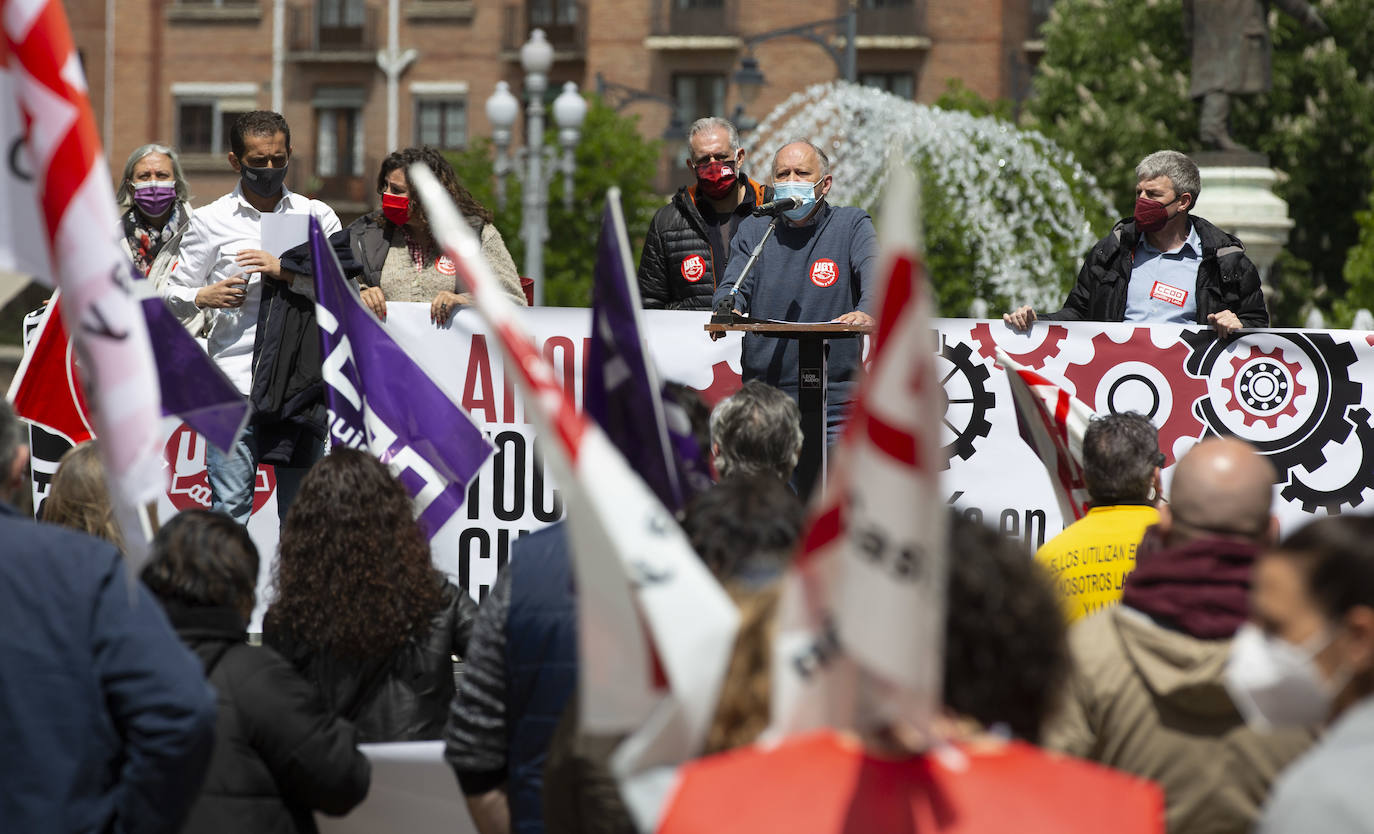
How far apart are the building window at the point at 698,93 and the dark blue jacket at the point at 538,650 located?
43086 millimetres

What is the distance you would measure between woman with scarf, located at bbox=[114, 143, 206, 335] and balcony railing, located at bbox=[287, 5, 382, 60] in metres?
42.8

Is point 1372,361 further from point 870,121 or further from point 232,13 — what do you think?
point 232,13

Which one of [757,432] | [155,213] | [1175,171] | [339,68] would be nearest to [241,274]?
[155,213]

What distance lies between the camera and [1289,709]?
2443 millimetres

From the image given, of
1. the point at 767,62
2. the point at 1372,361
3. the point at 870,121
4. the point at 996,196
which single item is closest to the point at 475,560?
the point at 1372,361

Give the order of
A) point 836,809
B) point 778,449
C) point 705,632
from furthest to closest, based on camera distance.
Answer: point 778,449, point 705,632, point 836,809

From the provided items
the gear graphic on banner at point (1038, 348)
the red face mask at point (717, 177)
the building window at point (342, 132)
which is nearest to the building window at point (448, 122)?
the building window at point (342, 132)

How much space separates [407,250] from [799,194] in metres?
1.53

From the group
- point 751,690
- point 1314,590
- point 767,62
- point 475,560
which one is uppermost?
point 767,62

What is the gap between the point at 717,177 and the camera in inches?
285

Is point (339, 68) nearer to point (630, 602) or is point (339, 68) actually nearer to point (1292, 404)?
point (1292, 404)

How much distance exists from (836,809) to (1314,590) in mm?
724

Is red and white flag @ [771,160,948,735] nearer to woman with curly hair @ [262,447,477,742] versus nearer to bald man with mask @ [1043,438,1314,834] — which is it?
bald man with mask @ [1043,438,1314,834]

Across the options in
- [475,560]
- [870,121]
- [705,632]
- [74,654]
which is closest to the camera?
[705,632]
